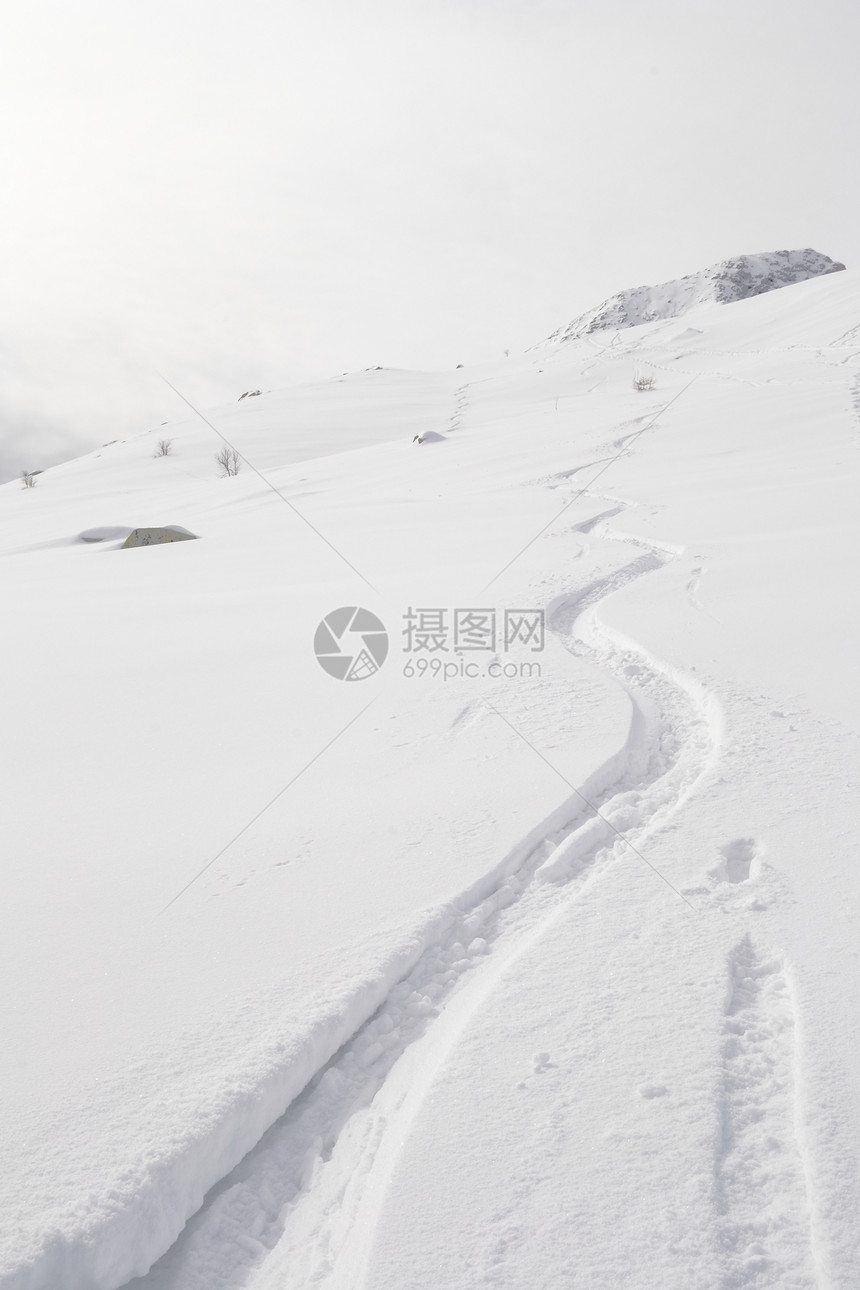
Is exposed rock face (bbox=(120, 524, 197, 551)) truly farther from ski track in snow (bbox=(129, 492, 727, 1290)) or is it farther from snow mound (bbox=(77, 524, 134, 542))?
ski track in snow (bbox=(129, 492, 727, 1290))

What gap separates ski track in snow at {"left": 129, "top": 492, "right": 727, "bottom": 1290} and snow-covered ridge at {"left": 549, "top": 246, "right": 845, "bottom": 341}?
5126 cm

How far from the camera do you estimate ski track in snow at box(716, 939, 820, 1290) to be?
0.99 m

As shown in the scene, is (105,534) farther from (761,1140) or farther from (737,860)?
(761,1140)

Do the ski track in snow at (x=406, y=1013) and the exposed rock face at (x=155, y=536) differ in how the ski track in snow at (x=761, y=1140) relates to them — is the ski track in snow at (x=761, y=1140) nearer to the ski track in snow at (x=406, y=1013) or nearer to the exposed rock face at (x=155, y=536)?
the ski track in snow at (x=406, y=1013)

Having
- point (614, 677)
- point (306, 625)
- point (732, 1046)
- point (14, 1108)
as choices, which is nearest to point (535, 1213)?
point (732, 1046)

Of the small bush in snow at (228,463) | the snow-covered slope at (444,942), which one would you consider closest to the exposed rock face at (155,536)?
the snow-covered slope at (444,942)

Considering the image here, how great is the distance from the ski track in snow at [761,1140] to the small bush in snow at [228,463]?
13.0 metres

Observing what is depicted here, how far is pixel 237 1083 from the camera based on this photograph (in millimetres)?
1229

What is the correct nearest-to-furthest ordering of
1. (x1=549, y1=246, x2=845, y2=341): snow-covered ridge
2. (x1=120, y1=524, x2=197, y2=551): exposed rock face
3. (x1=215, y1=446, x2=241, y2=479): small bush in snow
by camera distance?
(x1=120, y1=524, x2=197, y2=551): exposed rock face
(x1=215, y1=446, x2=241, y2=479): small bush in snow
(x1=549, y1=246, x2=845, y2=341): snow-covered ridge

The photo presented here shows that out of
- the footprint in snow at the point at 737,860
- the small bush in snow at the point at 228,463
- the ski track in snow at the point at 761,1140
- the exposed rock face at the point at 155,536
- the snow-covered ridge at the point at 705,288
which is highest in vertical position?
the snow-covered ridge at the point at 705,288

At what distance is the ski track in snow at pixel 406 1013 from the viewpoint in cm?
110

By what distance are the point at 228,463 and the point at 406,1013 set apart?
13.7 meters

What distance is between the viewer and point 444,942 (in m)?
1.62

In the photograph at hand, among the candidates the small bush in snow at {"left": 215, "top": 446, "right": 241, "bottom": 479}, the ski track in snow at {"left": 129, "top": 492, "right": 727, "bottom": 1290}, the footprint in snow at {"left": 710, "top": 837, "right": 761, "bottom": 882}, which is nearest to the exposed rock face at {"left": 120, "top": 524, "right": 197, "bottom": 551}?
the small bush in snow at {"left": 215, "top": 446, "right": 241, "bottom": 479}
